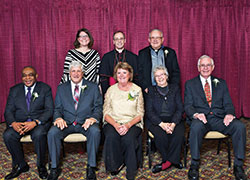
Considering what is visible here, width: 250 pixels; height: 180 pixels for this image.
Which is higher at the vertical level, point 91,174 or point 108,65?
point 108,65

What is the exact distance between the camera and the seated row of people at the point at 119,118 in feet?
9.35

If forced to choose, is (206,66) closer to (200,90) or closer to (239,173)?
(200,90)

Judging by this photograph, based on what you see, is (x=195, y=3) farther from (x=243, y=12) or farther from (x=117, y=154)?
(x=117, y=154)

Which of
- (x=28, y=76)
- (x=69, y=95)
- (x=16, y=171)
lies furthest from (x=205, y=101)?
(x=16, y=171)

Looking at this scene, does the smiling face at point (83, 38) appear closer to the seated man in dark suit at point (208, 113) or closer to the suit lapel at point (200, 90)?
the seated man in dark suit at point (208, 113)

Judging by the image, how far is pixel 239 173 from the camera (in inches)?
109

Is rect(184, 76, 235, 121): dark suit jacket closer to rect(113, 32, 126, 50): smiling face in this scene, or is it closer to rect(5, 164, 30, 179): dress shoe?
rect(113, 32, 126, 50): smiling face

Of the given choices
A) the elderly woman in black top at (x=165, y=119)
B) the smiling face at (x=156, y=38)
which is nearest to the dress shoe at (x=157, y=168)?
the elderly woman in black top at (x=165, y=119)

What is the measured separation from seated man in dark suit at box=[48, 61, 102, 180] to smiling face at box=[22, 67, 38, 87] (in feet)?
1.25

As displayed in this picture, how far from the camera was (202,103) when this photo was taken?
3.19m

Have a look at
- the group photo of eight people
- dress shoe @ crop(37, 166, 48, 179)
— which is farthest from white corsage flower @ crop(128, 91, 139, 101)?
dress shoe @ crop(37, 166, 48, 179)

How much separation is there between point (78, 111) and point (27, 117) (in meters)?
0.67

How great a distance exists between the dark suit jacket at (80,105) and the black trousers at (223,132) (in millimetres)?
1185

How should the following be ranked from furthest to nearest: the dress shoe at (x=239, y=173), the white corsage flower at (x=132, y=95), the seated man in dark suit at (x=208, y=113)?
the white corsage flower at (x=132, y=95) < the seated man in dark suit at (x=208, y=113) < the dress shoe at (x=239, y=173)
